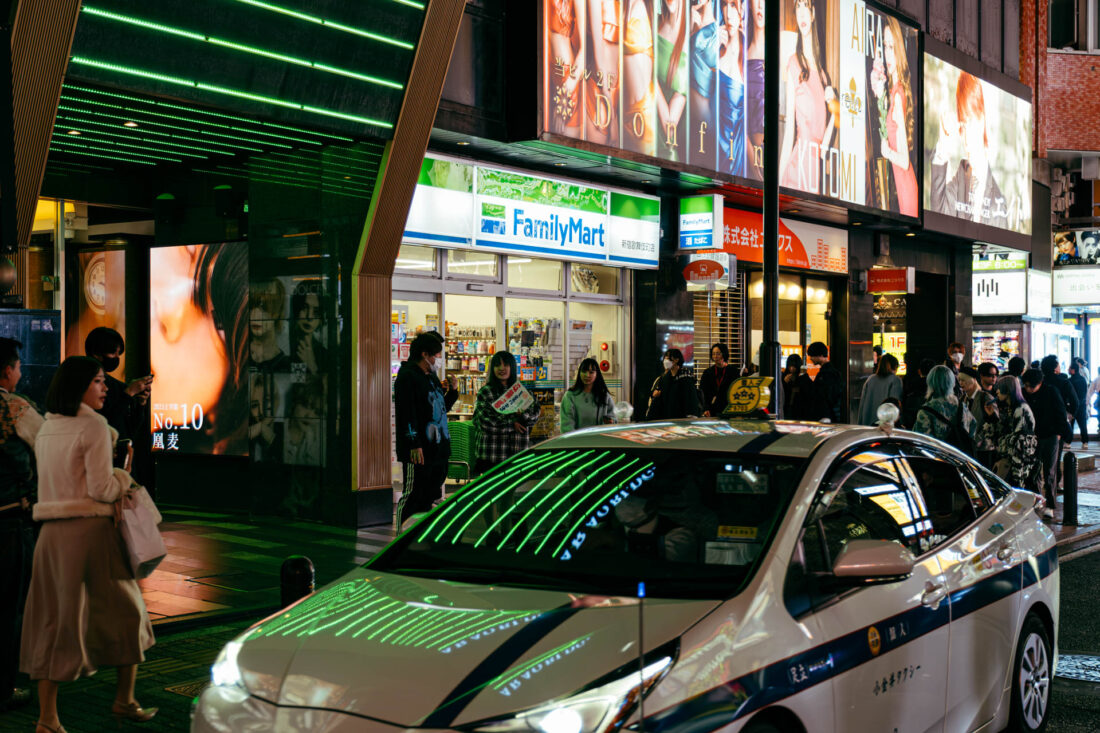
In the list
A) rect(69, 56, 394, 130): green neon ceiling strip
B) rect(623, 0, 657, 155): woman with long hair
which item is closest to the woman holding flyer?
rect(69, 56, 394, 130): green neon ceiling strip

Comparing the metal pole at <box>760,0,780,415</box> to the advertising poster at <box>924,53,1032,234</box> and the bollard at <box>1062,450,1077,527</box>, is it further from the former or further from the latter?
the advertising poster at <box>924,53,1032,234</box>

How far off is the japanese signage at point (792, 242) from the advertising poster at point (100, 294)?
9.46 meters

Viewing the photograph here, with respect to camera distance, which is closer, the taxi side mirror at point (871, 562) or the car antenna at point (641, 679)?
the car antenna at point (641, 679)

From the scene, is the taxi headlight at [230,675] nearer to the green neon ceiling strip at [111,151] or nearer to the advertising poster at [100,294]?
the green neon ceiling strip at [111,151]

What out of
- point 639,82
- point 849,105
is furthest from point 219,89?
point 849,105

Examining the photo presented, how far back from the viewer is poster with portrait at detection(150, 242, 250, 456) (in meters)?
13.6

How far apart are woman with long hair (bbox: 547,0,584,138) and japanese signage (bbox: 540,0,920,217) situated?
0.05ft

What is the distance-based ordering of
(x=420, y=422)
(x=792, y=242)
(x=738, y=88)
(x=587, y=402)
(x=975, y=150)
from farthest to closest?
(x=975, y=150), (x=792, y=242), (x=738, y=88), (x=587, y=402), (x=420, y=422)

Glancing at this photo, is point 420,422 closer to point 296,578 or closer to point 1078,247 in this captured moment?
point 296,578

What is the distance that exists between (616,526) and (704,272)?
13522mm

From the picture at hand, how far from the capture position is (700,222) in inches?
707

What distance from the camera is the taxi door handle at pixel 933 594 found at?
444 centimetres

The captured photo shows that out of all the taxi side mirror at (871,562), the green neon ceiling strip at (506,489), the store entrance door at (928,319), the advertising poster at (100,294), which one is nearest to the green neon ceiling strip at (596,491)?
the green neon ceiling strip at (506,489)

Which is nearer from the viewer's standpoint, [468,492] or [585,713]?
[585,713]
